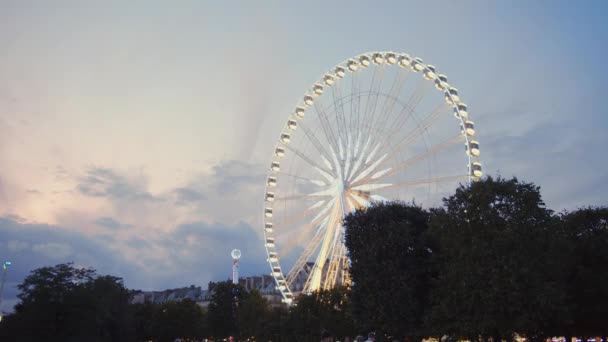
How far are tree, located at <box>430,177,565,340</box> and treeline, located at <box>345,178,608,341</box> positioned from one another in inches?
2.4

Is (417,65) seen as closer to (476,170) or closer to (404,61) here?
(404,61)

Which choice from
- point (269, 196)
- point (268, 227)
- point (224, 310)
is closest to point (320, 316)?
point (268, 227)

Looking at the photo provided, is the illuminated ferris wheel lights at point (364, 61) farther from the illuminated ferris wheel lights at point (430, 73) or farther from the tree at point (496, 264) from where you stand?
the tree at point (496, 264)

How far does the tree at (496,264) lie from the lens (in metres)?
37.2

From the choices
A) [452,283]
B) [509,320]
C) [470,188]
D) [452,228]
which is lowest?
[509,320]

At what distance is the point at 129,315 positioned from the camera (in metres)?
86.6

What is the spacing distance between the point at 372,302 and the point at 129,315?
170 feet

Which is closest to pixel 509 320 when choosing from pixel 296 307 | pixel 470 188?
pixel 470 188

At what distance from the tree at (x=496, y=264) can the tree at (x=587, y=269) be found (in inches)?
214

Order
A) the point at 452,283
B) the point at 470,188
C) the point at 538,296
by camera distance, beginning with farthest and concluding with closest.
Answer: the point at 470,188, the point at 452,283, the point at 538,296

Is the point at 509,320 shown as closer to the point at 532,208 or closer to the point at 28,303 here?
the point at 532,208

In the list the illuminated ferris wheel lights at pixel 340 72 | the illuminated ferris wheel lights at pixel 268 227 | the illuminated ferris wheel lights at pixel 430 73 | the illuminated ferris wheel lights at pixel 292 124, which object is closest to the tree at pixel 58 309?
the illuminated ferris wheel lights at pixel 268 227

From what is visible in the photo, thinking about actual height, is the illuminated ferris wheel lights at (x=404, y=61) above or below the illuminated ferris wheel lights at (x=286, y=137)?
above

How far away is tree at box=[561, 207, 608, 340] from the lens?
1793 inches
